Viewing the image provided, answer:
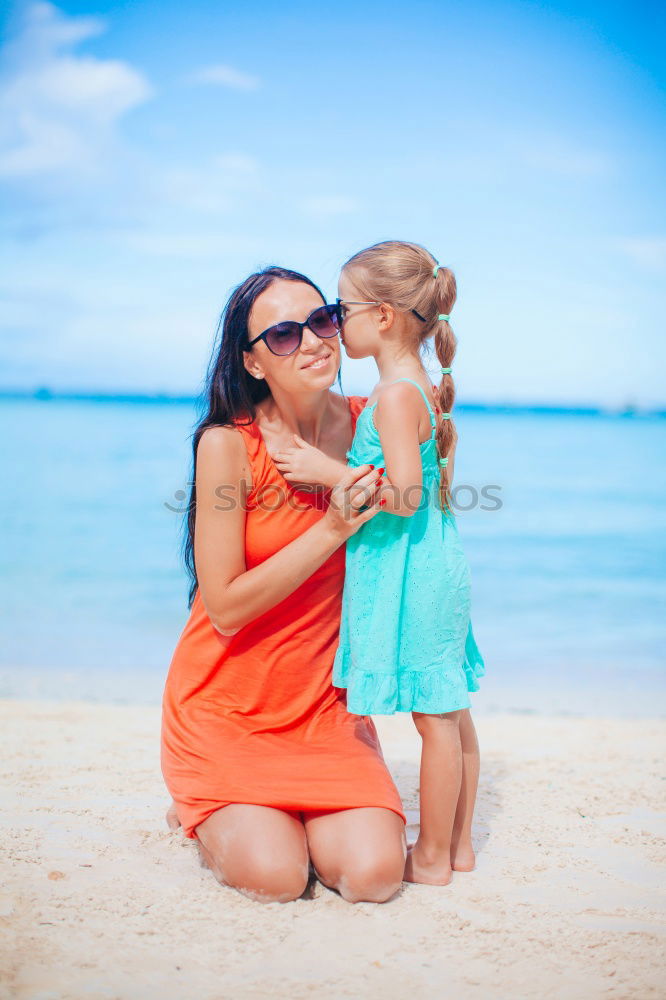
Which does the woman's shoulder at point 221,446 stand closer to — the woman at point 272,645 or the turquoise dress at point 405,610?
the woman at point 272,645

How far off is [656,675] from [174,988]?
559 cm

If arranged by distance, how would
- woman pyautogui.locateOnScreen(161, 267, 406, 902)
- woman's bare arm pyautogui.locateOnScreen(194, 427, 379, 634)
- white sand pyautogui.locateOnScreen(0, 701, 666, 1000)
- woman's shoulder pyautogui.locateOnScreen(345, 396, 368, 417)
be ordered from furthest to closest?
1. woman's shoulder pyautogui.locateOnScreen(345, 396, 368, 417)
2. woman's bare arm pyautogui.locateOnScreen(194, 427, 379, 634)
3. woman pyautogui.locateOnScreen(161, 267, 406, 902)
4. white sand pyautogui.locateOnScreen(0, 701, 666, 1000)

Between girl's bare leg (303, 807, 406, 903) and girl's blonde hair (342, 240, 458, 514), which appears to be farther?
girl's blonde hair (342, 240, 458, 514)

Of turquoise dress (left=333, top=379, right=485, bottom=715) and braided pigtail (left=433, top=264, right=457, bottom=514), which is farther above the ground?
braided pigtail (left=433, top=264, right=457, bottom=514)

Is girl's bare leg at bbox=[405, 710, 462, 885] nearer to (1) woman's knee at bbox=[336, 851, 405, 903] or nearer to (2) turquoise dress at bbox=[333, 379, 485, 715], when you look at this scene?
(2) turquoise dress at bbox=[333, 379, 485, 715]

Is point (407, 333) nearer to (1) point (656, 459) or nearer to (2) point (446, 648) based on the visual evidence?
(2) point (446, 648)

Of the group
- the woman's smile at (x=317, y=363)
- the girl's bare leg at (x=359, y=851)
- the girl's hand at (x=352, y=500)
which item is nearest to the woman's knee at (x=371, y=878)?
the girl's bare leg at (x=359, y=851)

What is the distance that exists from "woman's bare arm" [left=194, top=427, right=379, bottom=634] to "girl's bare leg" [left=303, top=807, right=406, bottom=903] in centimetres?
75

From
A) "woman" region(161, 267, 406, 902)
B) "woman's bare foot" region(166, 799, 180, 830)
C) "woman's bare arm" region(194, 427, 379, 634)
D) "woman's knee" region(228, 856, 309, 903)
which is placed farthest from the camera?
"woman's bare foot" region(166, 799, 180, 830)

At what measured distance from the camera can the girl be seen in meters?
2.87

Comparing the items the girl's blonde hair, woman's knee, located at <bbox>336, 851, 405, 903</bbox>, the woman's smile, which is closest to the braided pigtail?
the girl's blonde hair

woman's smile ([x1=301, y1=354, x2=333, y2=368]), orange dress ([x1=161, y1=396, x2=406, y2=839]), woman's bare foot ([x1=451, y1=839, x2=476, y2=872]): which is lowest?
woman's bare foot ([x1=451, y1=839, x2=476, y2=872])

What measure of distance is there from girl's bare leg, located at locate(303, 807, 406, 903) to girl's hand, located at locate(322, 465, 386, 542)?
959 mm

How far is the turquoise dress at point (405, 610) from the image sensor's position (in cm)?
288
